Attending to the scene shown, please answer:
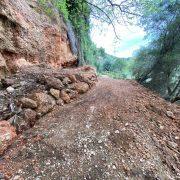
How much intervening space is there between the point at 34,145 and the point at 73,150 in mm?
572

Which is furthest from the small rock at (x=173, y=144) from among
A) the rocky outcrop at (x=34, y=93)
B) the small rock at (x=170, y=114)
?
the rocky outcrop at (x=34, y=93)

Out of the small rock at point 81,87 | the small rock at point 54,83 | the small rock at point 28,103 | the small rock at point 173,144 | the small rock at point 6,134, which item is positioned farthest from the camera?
the small rock at point 81,87

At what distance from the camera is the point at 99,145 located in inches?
Result: 110

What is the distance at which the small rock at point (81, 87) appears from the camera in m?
4.37

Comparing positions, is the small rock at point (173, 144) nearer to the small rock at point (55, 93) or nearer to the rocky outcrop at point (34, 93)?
the rocky outcrop at point (34, 93)

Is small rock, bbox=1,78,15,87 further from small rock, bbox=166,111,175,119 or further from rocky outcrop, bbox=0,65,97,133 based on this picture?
small rock, bbox=166,111,175,119

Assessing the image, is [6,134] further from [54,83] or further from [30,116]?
[54,83]

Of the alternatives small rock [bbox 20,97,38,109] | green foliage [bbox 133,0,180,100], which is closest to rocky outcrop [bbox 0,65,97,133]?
small rock [bbox 20,97,38,109]

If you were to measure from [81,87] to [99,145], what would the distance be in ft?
6.29

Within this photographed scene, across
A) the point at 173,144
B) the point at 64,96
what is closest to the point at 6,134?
the point at 64,96

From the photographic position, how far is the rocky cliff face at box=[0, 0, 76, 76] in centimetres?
425

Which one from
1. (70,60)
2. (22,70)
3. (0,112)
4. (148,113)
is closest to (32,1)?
(70,60)

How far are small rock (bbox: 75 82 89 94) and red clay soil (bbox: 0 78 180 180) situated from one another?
1.60ft

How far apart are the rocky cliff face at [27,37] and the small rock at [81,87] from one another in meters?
1.48
